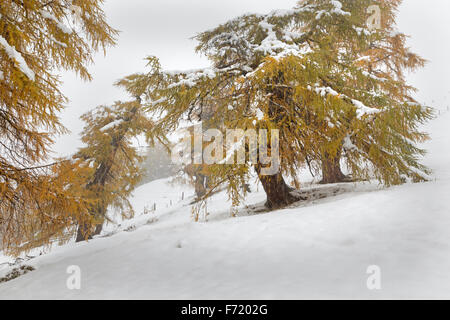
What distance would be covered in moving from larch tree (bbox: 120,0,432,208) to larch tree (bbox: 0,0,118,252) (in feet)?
5.08

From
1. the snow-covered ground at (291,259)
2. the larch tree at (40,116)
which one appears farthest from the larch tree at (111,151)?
the snow-covered ground at (291,259)

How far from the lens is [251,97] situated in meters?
5.29

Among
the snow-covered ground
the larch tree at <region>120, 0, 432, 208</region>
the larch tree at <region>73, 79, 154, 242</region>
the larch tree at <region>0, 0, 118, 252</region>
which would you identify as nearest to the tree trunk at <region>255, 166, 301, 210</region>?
the larch tree at <region>120, 0, 432, 208</region>

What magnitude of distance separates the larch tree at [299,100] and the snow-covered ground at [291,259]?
1192 mm

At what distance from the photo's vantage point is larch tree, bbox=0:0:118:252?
130 inches

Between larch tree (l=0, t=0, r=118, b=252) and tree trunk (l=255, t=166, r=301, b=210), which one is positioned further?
tree trunk (l=255, t=166, r=301, b=210)

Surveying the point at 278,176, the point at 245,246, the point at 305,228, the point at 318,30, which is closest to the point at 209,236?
the point at 245,246

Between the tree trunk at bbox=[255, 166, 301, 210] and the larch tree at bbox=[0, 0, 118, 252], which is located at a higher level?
the larch tree at bbox=[0, 0, 118, 252]

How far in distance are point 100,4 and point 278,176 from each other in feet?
18.7

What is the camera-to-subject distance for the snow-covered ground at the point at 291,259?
6.56 feet

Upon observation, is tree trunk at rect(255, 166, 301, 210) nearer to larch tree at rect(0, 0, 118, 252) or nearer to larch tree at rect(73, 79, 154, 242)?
larch tree at rect(0, 0, 118, 252)

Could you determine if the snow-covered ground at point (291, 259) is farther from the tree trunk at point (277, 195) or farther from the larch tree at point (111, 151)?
the larch tree at point (111, 151)

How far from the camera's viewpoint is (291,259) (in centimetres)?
252
